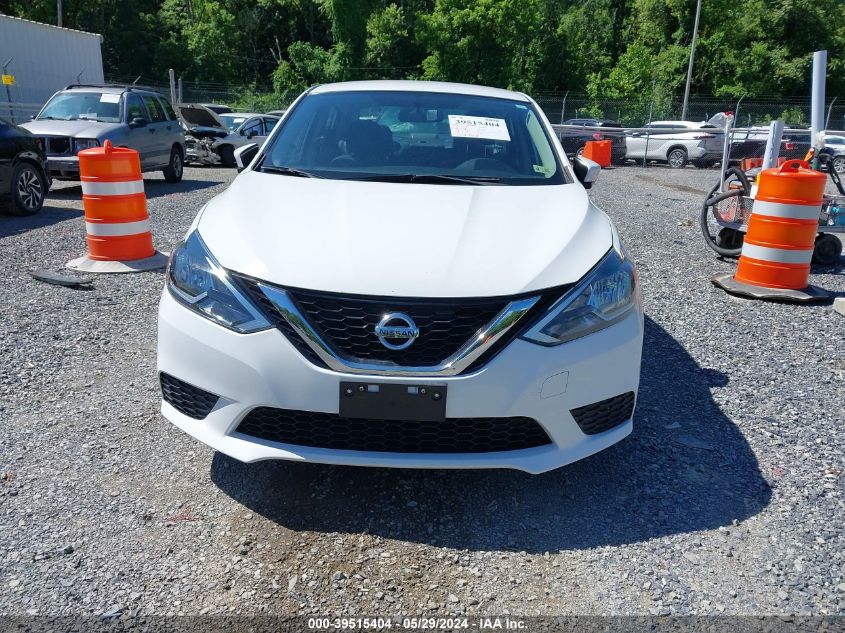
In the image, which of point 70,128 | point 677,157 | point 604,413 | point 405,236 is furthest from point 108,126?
point 677,157

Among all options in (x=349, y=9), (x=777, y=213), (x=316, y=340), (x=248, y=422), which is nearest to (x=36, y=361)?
(x=248, y=422)

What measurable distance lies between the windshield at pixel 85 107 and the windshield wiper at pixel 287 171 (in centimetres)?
970

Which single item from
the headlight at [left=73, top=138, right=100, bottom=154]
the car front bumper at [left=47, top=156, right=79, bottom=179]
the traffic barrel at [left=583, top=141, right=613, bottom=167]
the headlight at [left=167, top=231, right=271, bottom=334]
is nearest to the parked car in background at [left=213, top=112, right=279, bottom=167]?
the headlight at [left=73, top=138, right=100, bottom=154]

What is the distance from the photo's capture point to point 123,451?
3119 millimetres

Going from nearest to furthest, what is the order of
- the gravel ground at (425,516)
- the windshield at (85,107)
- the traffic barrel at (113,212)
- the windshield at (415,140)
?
the gravel ground at (425,516) → the windshield at (415,140) → the traffic barrel at (113,212) → the windshield at (85,107)

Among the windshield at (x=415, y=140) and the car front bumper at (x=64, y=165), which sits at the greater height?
the windshield at (x=415, y=140)

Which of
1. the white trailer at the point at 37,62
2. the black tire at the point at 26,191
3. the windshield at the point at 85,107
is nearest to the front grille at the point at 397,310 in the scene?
the black tire at the point at 26,191

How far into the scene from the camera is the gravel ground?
227cm

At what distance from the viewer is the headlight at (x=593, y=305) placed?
95.4 inches

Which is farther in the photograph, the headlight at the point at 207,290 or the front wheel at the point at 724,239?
the front wheel at the point at 724,239

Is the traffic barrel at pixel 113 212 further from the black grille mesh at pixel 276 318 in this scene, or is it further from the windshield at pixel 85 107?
the windshield at pixel 85 107

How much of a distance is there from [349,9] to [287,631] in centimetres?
4520

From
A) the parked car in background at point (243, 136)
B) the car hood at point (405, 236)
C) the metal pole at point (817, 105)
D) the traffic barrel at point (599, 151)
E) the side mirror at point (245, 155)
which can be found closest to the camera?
the car hood at point (405, 236)

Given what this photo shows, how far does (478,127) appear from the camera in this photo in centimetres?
387
